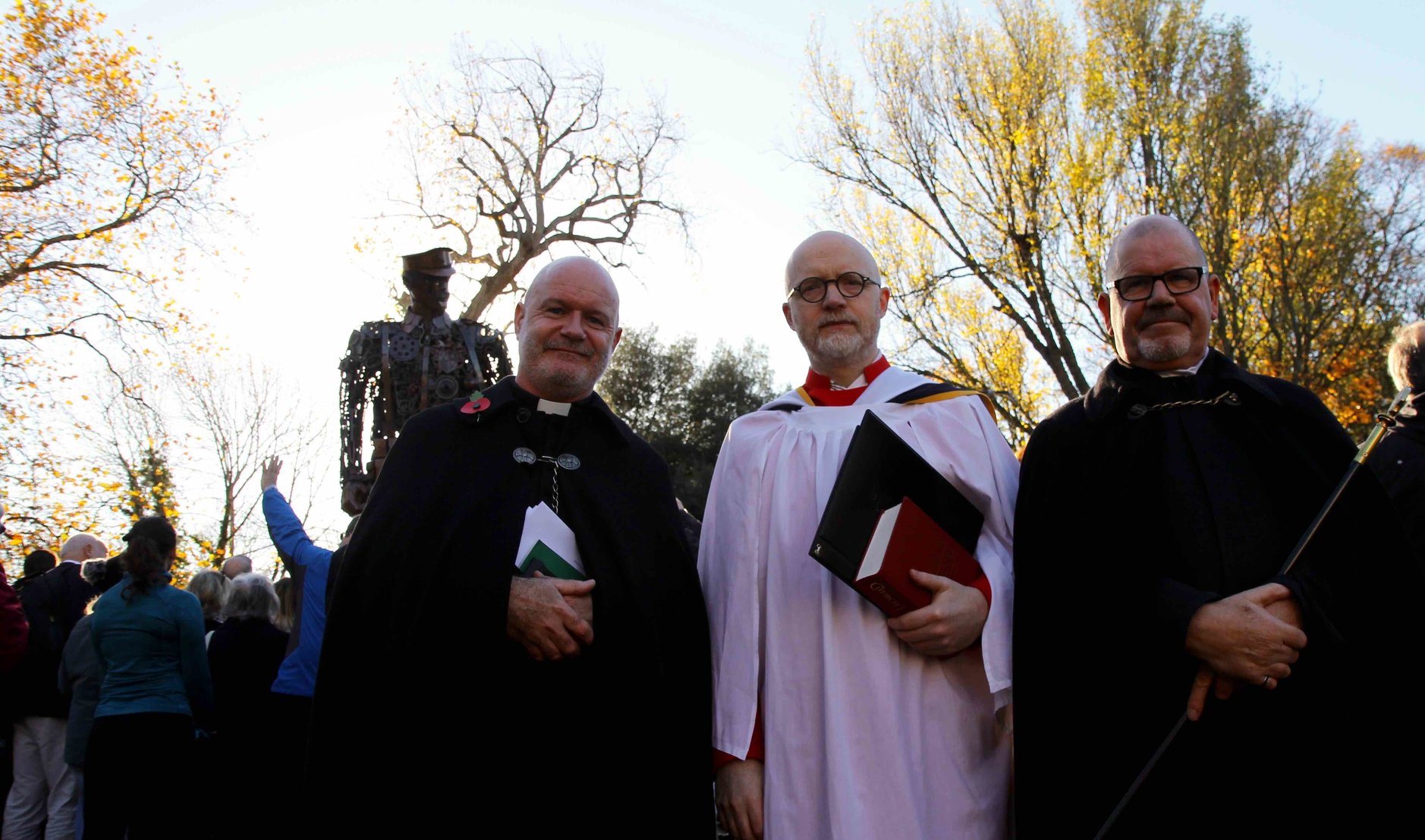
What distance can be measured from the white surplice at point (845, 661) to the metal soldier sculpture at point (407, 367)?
7.18 ft

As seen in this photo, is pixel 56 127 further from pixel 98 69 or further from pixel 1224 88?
pixel 1224 88

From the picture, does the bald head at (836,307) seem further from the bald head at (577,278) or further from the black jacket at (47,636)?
the black jacket at (47,636)

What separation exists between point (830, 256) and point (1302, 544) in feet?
5.24

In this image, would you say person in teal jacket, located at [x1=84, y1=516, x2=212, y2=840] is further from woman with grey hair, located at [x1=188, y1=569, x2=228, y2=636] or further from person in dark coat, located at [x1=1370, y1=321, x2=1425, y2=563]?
person in dark coat, located at [x1=1370, y1=321, x2=1425, y2=563]

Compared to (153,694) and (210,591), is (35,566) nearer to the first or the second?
(210,591)

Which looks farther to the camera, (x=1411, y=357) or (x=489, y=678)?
(x=1411, y=357)

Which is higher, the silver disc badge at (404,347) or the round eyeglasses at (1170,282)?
the silver disc badge at (404,347)

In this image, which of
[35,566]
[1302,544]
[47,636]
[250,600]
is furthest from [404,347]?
[35,566]

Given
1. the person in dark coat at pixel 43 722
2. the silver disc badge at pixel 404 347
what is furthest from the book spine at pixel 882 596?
the person in dark coat at pixel 43 722

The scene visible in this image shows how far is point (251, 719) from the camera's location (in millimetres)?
5746

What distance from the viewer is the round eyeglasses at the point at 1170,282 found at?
281 centimetres

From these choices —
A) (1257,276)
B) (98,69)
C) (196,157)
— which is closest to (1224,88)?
(1257,276)

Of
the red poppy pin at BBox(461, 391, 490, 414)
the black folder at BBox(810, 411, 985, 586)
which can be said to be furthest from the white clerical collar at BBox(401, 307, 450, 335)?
the black folder at BBox(810, 411, 985, 586)

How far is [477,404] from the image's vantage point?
302 cm
